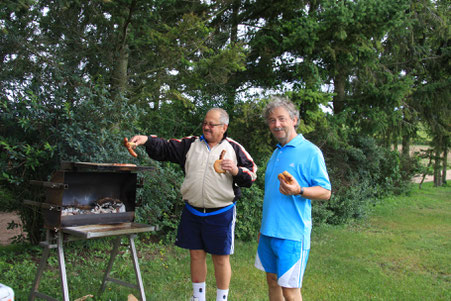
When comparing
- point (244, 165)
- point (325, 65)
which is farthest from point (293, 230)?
point (325, 65)

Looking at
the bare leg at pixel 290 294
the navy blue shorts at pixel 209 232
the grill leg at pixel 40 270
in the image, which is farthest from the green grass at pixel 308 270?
the bare leg at pixel 290 294

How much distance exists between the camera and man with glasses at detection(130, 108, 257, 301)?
3.16 m

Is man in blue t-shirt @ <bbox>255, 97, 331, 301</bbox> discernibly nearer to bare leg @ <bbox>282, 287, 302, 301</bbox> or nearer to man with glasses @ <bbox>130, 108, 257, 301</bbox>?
bare leg @ <bbox>282, 287, 302, 301</bbox>

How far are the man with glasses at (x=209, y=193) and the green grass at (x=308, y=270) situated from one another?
0.90m

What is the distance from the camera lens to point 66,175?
3.28m

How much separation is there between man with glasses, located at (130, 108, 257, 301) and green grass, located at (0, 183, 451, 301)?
895 mm

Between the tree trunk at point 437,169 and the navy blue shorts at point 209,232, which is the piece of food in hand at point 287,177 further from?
the tree trunk at point 437,169

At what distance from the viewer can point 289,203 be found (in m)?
2.56

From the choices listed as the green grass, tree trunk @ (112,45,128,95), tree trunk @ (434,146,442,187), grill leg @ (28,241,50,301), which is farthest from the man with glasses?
tree trunk @ (434,146,442,187)

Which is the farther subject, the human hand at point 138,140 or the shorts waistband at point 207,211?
the shorts waistband at point 207,211

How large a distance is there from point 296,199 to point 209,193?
84 centimetres

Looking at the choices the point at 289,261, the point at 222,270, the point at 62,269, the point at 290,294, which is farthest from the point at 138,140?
the point at 290,294

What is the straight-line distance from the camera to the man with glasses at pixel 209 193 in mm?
3158

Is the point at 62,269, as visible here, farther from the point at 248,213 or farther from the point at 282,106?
the point at 248,213
